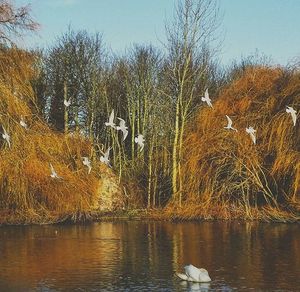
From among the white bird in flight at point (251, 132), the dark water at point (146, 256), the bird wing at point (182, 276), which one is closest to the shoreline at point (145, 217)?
the dark water at point (146, 256)

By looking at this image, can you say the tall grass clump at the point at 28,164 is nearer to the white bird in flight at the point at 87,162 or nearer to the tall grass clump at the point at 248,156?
the white bird in flight at the point at 87,162

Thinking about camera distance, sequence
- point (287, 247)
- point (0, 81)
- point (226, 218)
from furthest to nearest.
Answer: point (226, 218)
point (0, 81)
point (287, 247)

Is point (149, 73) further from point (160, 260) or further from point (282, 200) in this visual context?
point (160, 260)

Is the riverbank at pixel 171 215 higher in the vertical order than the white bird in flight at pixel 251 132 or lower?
lower

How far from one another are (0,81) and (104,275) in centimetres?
1177

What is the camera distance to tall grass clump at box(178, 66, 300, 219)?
2322 centimetres

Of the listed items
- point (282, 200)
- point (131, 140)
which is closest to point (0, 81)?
point (282, 200)

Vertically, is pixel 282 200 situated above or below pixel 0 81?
below

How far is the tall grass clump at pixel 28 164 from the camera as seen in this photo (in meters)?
21.7

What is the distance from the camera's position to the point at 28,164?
21812 mm

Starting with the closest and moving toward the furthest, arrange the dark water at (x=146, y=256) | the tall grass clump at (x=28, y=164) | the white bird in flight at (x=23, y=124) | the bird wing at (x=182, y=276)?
the dark water at (x=146, y=256)
the bird wing at (x=182, y=276)
the white bird in flight at (x=23, y=124)
the tall grass clump at (x=28, y=164)

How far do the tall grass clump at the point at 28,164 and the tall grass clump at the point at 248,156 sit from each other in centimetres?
436

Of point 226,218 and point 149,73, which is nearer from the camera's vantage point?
point 226,218

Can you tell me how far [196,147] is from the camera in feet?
81.3
